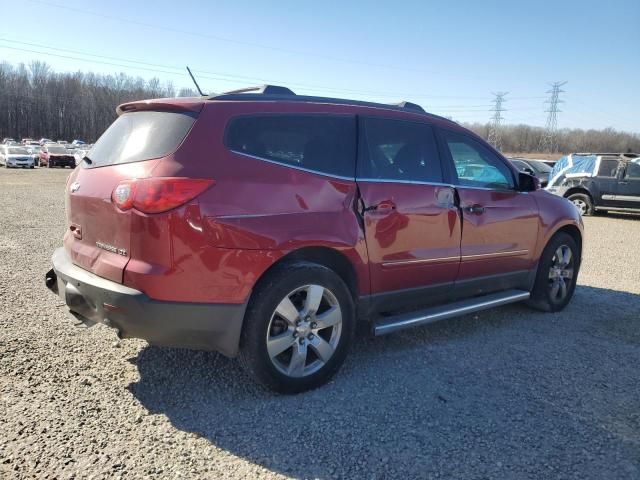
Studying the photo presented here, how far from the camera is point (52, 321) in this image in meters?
4.13

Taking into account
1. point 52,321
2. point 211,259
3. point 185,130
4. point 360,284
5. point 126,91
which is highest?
point 126,91

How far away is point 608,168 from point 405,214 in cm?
1397

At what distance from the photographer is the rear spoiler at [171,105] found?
9.43 feet

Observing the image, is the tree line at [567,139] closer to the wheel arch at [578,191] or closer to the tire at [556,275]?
the wheel arch at [578,191]

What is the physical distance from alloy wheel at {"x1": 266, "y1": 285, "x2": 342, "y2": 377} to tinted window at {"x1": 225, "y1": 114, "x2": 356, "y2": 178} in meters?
0.81

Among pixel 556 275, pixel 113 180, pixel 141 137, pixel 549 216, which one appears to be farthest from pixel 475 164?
pixel 113 180

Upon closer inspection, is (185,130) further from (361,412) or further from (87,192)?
(361,412)

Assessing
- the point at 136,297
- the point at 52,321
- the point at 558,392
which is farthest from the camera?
the point at 52,321

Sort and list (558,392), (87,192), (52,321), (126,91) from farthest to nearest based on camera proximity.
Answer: (126,91), (52,321), (558,392), (87,192)

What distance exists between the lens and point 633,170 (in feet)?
46.9

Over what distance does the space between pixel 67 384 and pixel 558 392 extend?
126 inches

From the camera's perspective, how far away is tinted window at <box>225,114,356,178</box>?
2924 millimetres

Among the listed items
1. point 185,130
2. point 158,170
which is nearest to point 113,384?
point 158,170

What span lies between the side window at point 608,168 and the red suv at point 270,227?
12.9 metres
